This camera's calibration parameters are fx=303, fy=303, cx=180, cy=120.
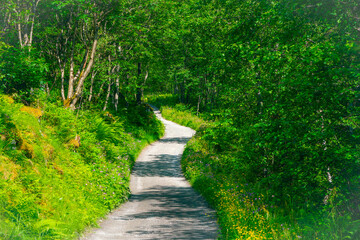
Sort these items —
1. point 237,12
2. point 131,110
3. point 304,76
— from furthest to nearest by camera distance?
point 131,110 < point 237,12 < point 304,76

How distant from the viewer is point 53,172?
29.6 ft

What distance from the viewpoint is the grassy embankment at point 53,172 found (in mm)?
6480

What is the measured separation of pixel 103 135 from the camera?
15.1 metres

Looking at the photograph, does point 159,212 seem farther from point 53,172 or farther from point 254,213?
point 53,172

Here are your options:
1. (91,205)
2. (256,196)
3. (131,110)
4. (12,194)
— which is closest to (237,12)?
(256,196)

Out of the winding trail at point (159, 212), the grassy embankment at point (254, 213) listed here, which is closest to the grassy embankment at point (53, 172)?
the winding trail at point (159, 212)

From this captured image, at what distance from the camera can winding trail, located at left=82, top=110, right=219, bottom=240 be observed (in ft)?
28.1

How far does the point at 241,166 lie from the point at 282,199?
2382 mm

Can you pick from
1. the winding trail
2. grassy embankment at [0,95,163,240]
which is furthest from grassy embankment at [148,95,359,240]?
grassy embankment at [0,95,163,240]

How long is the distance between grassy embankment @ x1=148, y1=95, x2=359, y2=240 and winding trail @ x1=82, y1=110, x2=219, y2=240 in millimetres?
526

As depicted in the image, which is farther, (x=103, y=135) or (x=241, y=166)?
(x=103, y=135)

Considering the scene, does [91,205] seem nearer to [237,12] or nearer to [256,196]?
[256,196]

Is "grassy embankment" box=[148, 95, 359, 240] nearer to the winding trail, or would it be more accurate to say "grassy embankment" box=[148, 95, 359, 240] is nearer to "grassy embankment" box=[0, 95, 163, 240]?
the winding trail

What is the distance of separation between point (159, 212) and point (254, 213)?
12.3ft
